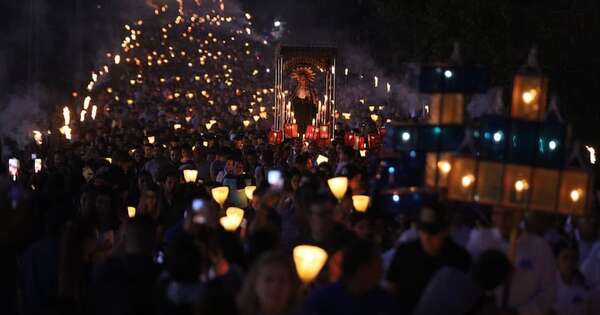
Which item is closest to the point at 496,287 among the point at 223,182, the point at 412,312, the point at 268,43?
the point at 412,312

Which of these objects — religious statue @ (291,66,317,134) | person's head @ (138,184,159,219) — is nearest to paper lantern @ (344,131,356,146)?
religious statue @ (291,66,317,134)

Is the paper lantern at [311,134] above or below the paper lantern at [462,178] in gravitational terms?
below

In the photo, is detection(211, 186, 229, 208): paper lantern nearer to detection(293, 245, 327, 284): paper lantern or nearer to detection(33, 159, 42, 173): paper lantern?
detection(293, 245, 327, 284): paper lantern

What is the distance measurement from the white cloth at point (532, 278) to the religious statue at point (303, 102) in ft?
74.6

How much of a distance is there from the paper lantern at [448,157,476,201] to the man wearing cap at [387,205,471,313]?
112 cm

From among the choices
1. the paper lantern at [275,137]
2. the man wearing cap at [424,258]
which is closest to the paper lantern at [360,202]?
the man wearing cap at [424,258]

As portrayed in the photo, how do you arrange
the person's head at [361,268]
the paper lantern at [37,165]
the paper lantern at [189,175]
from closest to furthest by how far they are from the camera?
the person's head at [361,268]
the paper lantern at [189,175]
the paper lantern at [37,165]

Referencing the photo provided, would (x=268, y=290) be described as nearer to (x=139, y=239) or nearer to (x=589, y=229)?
(x=139, y=239)

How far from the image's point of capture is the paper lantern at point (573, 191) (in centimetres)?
789

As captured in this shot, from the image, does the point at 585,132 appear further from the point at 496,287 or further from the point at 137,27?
the point at 137,27

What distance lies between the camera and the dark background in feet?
53.9

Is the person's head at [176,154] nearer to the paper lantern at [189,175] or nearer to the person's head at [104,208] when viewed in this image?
the paper lantern at [189,175]

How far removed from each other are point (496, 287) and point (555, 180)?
163cm

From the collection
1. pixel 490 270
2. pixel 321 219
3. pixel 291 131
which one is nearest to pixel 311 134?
pixel 291 131
